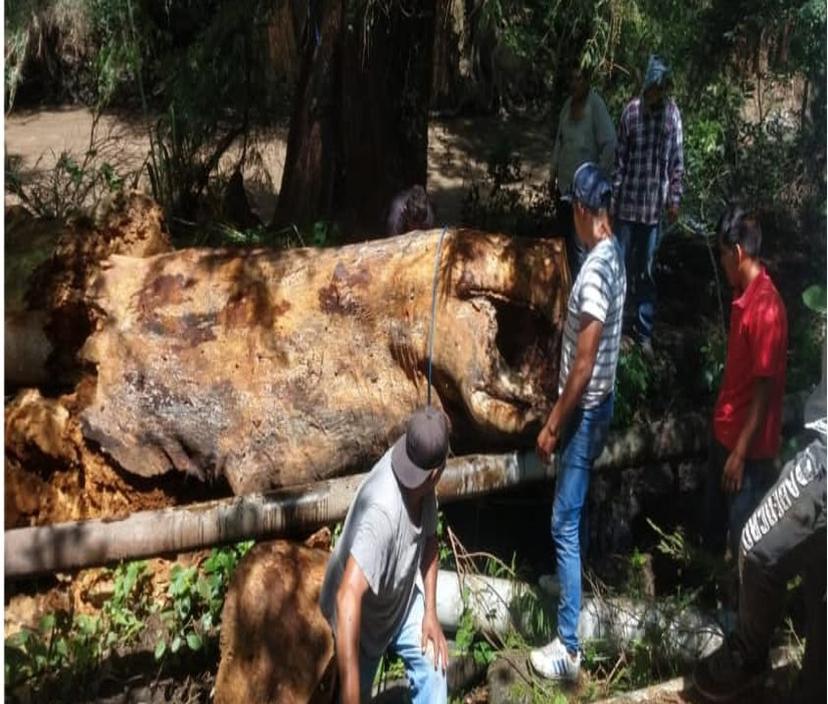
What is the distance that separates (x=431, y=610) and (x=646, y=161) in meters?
3.61

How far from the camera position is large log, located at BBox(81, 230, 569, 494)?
210 inches

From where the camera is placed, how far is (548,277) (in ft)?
17.6

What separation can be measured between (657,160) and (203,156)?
3.48 m

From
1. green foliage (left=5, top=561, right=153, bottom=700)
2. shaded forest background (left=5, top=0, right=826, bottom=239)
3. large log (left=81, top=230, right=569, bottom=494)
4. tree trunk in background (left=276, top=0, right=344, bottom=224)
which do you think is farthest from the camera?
tree trunk in background (left=276, top=0, right=344, bottom=224)

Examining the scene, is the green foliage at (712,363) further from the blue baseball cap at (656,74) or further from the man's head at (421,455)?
the man's head at (421,455)

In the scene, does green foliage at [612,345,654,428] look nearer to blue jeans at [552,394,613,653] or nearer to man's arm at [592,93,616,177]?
blue jeans at [552,394,613,653]

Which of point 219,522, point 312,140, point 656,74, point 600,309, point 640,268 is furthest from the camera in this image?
point 312,140

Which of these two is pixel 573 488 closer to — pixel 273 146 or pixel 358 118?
pixel 358 118

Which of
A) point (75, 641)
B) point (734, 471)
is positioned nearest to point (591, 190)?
point (734, 471)

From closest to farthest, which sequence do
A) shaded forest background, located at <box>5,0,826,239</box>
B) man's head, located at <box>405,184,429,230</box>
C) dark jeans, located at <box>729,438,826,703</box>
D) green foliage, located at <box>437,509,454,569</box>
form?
dark jeans, located at <box>729,438,826,703</box> → green foliage, located at <box>437,509,454,569</box> → man's head, located at <box>405,184,429,230</box> → shaded forest background, located at <box>5,0,826,239</box>

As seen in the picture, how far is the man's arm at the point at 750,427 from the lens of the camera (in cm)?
473

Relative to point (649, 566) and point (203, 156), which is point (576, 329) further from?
point (203, 156)

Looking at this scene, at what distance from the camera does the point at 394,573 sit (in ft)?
13.6

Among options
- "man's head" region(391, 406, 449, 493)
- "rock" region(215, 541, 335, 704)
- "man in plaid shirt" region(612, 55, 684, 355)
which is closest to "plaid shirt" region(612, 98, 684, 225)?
"man in plaid shirt" region(612, 55, 684, 355)
